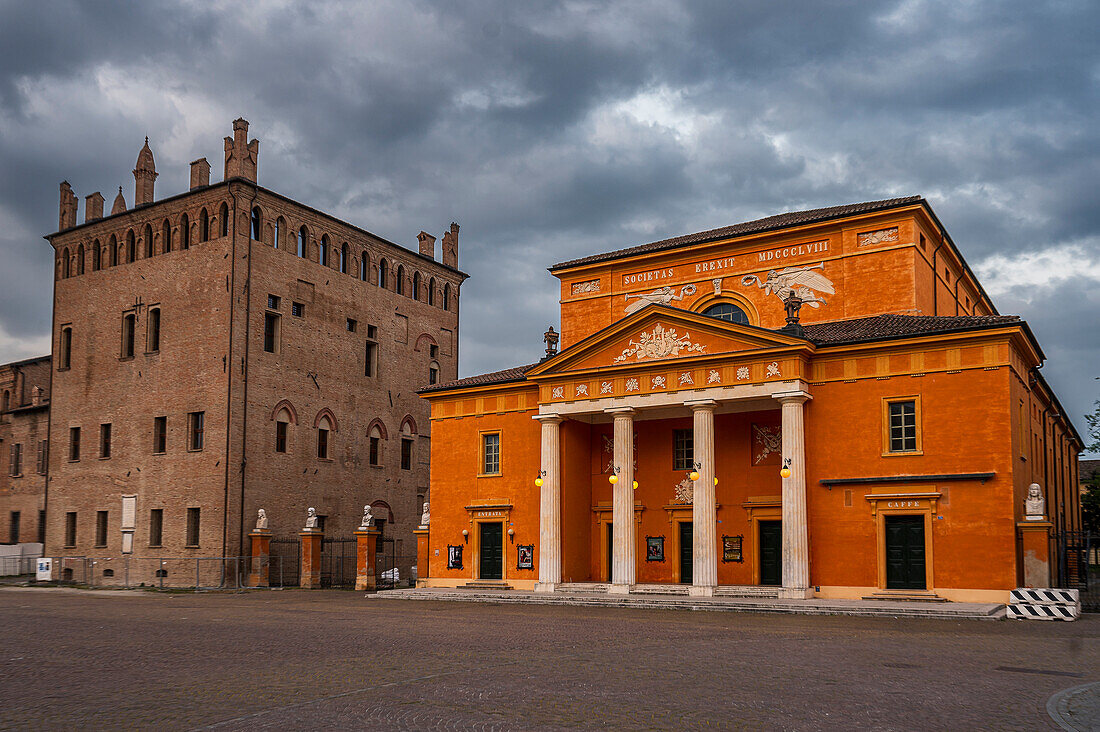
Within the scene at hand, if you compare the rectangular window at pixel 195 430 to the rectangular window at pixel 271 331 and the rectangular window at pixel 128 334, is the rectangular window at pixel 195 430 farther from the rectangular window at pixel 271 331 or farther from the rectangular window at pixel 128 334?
the rectangular window at pixel 128 334

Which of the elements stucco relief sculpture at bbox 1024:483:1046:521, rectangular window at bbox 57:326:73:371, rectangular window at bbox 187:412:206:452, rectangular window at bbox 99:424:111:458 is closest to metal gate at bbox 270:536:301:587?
rectangular window at bbox 187:412:206:452

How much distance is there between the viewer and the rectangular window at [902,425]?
28.9 metres

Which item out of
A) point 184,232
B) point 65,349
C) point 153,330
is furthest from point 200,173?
point 65,349

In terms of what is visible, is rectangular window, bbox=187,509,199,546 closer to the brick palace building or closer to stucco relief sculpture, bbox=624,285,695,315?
the brick palace building

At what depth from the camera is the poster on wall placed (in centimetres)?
3556

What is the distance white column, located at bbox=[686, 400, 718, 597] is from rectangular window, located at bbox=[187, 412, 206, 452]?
2335 cm

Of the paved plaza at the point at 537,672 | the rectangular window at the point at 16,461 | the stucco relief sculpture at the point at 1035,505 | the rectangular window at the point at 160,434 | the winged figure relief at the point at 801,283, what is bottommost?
the paved plaza at the point at 537,672

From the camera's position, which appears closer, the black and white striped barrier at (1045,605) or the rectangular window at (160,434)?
the black and white striped barrier at (1045,605)

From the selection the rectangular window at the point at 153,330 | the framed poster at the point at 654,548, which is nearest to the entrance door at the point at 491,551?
the framed poster at the point at 654,548

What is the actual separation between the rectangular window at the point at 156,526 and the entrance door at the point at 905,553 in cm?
3135

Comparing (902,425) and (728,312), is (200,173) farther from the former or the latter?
(902,425)

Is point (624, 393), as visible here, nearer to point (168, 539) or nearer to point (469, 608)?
point (469, 608)

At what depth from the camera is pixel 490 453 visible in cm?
3759

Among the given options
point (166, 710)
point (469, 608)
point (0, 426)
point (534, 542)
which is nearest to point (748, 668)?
point (166, 710)
